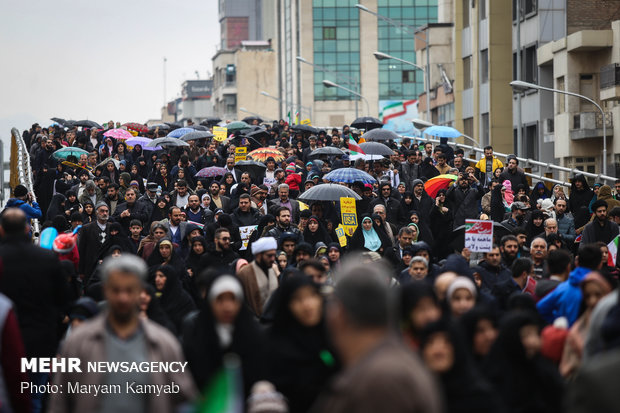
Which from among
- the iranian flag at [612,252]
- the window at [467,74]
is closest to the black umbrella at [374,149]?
the iranian flag at [612,252]

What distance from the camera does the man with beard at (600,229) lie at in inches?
651

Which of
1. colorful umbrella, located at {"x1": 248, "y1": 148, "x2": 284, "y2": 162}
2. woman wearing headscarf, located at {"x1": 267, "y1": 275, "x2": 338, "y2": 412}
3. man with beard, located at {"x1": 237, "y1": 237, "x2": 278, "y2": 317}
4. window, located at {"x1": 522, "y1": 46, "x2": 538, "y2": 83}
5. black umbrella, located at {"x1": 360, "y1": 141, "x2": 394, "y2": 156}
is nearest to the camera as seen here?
woman wearing headscarf, located at {"x1": 267, "y1": 275, "x2": 338, "y2": 412}

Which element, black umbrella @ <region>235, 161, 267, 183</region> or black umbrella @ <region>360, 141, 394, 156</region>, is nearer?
black umbrella @ <region>235, 161, 267, 183</region>

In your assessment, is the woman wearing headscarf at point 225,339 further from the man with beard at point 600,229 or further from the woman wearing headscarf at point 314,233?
the man with beard at point 600,229

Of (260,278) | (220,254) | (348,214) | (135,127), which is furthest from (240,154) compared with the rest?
(260,278)

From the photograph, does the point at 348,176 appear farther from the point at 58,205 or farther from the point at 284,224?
the point at 58,205

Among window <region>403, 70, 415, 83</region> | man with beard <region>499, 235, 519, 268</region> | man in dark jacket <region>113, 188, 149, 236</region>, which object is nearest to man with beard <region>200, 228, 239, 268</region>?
man with beard <region>499, 235, 519, 268</region>

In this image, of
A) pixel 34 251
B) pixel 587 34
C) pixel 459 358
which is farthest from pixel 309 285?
pixel 587 34

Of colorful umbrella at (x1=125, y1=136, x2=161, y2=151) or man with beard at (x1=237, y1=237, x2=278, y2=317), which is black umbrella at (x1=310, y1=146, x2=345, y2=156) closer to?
colorful umbrella at (x1=125, y1=136, x2=161, y2=151)

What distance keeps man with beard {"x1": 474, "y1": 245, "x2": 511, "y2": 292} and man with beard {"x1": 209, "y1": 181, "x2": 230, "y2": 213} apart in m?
7.94

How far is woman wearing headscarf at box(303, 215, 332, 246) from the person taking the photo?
16953mm

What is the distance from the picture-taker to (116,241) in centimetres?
1597

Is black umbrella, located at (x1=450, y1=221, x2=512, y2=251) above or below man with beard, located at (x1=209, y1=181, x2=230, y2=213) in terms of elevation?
below

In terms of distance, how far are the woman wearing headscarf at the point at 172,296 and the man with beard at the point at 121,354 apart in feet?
15.4
